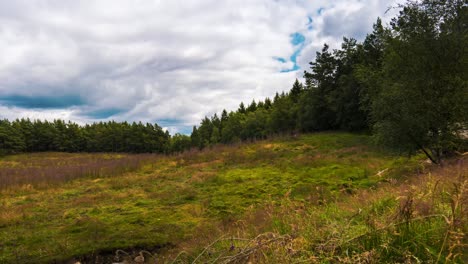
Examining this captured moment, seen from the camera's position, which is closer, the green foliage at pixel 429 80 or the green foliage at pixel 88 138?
the green foliage at pixel 429 80

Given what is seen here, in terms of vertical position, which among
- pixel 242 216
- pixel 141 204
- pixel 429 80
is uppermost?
pixel 429 80

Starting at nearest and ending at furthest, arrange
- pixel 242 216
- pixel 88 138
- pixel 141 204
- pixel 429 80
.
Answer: pixel 242 216 < pixel 429 80 < pixel 141 204 < pixel 88 138

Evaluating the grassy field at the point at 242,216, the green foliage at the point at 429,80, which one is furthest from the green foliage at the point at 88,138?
the green foliage at the point at 429,80

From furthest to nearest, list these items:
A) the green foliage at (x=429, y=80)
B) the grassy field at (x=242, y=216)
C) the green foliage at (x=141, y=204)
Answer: the green foliage at (x=429, y=80) → the green foliage at (x=141, y=204) → the grassy field at (x=242, y=216)

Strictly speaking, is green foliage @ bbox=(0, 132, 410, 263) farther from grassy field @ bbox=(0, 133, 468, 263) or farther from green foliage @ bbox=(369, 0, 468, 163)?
green foliage @ bbox=(369, 0, 468, 163)

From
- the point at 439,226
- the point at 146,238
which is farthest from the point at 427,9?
the point at 146,238

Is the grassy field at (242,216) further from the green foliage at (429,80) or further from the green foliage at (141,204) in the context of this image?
the green foliage at (429,80)

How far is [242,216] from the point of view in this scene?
310 inches

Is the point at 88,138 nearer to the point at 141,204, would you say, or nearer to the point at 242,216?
the point at 141,204

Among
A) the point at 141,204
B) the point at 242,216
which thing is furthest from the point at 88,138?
the point at 242,216

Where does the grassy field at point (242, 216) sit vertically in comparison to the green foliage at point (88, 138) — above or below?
below

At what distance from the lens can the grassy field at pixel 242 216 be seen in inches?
95.6

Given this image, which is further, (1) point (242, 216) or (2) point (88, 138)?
(2) point (88, 138)

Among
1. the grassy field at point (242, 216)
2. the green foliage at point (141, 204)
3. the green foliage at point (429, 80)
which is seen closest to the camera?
the grassy field at point (242, 216)
